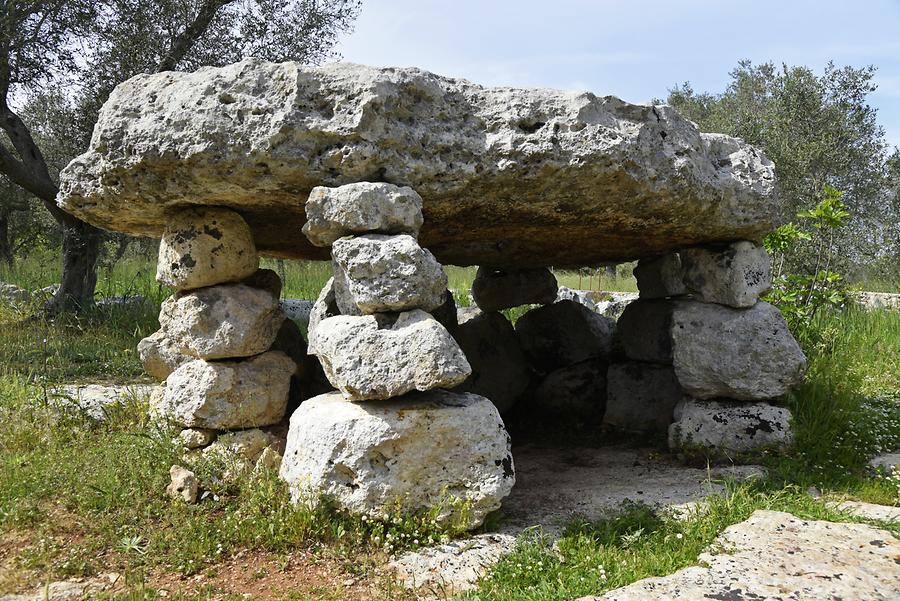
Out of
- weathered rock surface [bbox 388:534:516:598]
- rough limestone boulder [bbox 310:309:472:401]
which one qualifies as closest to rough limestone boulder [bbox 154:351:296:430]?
rough limestone boulder [bbox 310:309:472:401]

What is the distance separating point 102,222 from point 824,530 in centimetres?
522

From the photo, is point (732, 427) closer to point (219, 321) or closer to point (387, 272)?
point (387, 272)

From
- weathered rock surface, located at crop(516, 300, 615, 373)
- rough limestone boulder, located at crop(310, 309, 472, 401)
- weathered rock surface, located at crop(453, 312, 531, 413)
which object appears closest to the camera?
rough limestone boulder, located at crop(310, 309, 472, 401)

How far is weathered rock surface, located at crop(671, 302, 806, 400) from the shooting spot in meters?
5.75

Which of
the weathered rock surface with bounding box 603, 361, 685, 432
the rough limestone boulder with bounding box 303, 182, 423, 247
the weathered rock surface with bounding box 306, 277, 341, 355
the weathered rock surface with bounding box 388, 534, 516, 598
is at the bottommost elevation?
the weathered rock surface with bounding box 388, 534, 516, 598

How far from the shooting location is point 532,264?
7996 millimetres

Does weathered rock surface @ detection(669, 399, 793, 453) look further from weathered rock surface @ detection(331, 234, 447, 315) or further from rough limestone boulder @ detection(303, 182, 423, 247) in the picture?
rough limestone boulder @ detection(303, 182, 423, 247)

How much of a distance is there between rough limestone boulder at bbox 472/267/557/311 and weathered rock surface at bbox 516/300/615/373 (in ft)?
0.76

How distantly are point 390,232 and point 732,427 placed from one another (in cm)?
332

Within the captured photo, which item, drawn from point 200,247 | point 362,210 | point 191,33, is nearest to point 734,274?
point 362,210

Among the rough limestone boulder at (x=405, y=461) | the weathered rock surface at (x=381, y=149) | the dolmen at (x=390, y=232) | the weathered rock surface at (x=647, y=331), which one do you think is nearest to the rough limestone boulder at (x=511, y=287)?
the weathered rock surface at (x=647, y=331)

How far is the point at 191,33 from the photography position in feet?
35.0

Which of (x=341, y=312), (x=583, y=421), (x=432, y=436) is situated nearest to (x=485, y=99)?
(x=341, y=312)

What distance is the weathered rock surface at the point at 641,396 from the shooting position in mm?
6904
